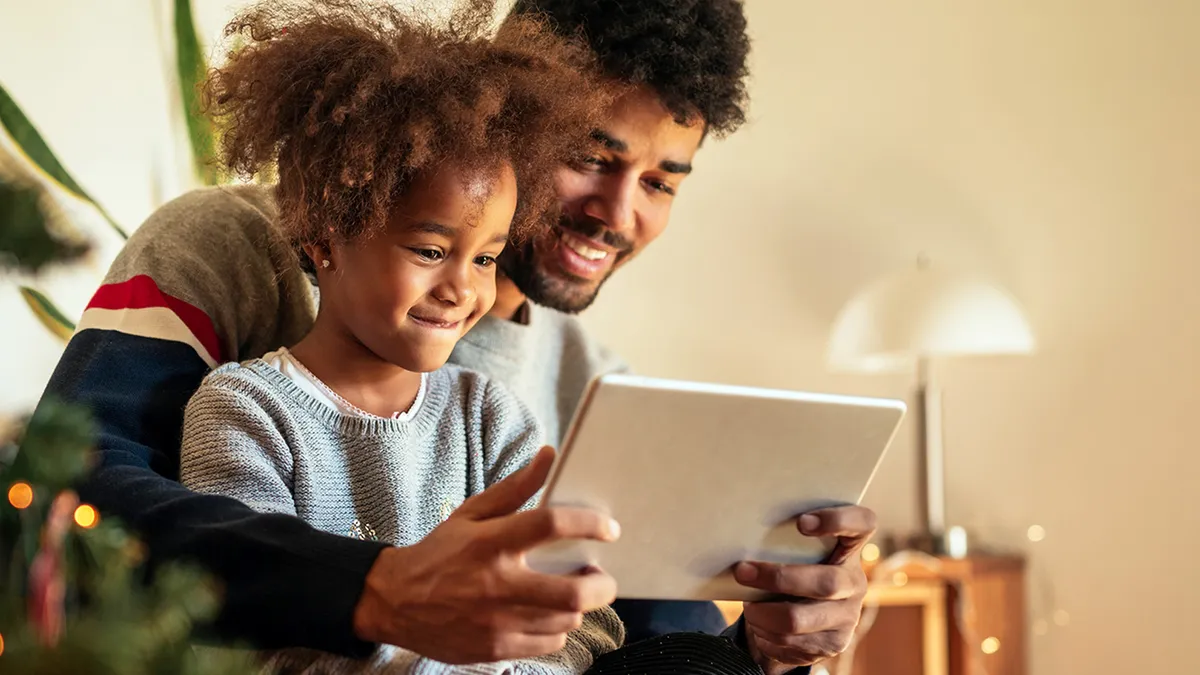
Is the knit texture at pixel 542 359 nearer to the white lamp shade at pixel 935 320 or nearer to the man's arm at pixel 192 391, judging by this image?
the man's arm at pixel 192 391

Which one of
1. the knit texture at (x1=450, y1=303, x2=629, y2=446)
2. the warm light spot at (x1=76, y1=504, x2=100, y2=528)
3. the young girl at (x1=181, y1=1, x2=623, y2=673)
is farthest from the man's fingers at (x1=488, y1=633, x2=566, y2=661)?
the knit texture at (x1=450, y1=303, x2=629, y2=446)

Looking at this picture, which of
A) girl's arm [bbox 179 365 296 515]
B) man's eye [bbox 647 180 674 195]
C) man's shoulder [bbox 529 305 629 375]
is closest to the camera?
girl's arm [bbox 179 365 296 515]

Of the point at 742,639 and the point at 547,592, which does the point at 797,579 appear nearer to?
the point at 742,639

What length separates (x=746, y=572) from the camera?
39.4 inches

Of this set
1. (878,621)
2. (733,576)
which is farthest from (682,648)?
(878,621)

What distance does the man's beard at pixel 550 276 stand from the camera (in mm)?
1573

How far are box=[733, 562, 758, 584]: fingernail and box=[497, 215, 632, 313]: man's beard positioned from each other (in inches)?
25.9

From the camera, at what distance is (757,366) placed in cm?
319

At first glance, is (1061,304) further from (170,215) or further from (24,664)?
(24,664)

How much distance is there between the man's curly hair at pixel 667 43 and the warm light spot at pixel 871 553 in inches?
52.7

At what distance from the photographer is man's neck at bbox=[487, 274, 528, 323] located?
1.62m

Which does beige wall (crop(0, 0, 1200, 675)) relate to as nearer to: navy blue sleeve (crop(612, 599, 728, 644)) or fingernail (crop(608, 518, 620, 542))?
navy blue sleeve (crop(612, 599, 728, 644))

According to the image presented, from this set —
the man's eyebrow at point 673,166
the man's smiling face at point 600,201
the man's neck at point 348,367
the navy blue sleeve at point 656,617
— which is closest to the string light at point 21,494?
the man's neck at point 348,367

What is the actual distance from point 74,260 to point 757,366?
281 cm
